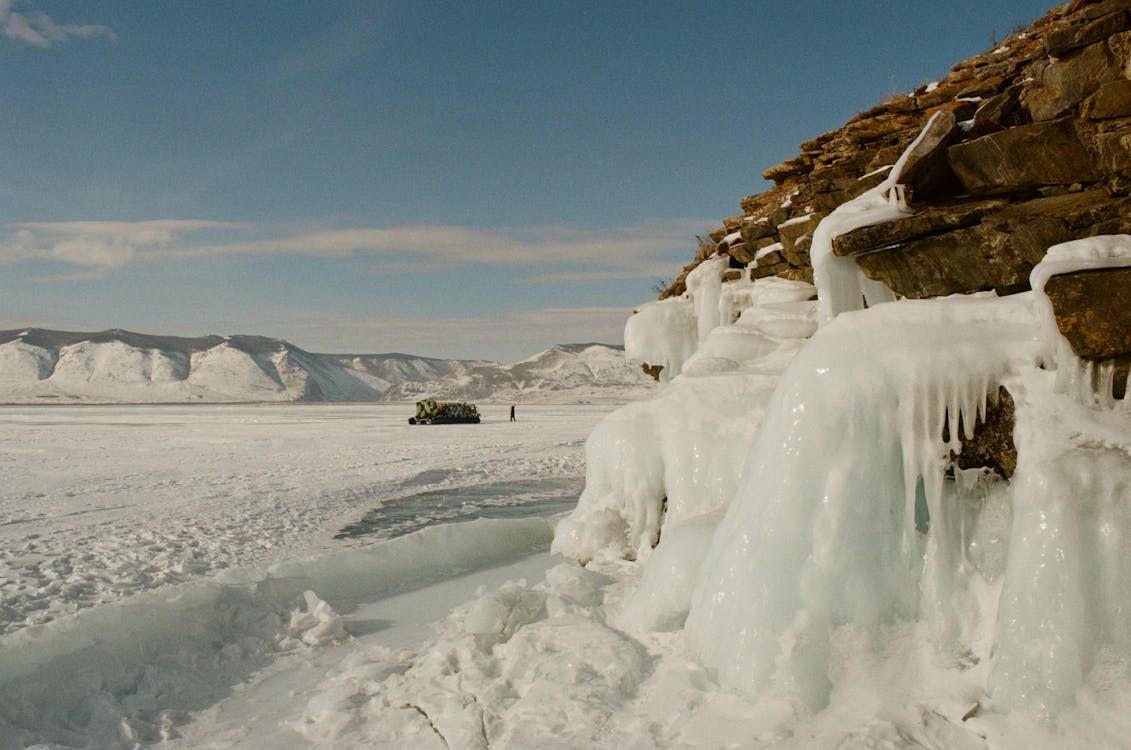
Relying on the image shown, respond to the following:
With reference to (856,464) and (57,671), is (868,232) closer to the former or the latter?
(856,464)

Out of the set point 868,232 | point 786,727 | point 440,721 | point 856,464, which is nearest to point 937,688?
point 786,727

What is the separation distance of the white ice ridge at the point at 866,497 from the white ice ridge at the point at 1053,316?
0.43 feet

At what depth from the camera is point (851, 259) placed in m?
5.72

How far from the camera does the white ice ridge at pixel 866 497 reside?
3.66 meters

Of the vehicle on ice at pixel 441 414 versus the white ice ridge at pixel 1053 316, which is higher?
the white ice ridge at pixel 1053 316

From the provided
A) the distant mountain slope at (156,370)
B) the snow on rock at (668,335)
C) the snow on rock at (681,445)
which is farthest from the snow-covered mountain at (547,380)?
the snow on rock at (681,445)

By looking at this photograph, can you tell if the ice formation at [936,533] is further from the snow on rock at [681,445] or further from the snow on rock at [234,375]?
the snow on rock at [234,375]

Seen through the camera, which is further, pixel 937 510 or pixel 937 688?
pixel 937 510

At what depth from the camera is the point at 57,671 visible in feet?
14.9

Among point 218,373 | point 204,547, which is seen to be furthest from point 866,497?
point 218,373

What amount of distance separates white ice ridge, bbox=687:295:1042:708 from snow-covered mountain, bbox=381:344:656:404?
255ft

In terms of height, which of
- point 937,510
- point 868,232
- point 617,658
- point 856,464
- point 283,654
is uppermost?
point 868,232

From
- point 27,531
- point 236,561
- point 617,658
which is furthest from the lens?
point 27,531

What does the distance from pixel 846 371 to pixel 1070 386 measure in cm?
104
